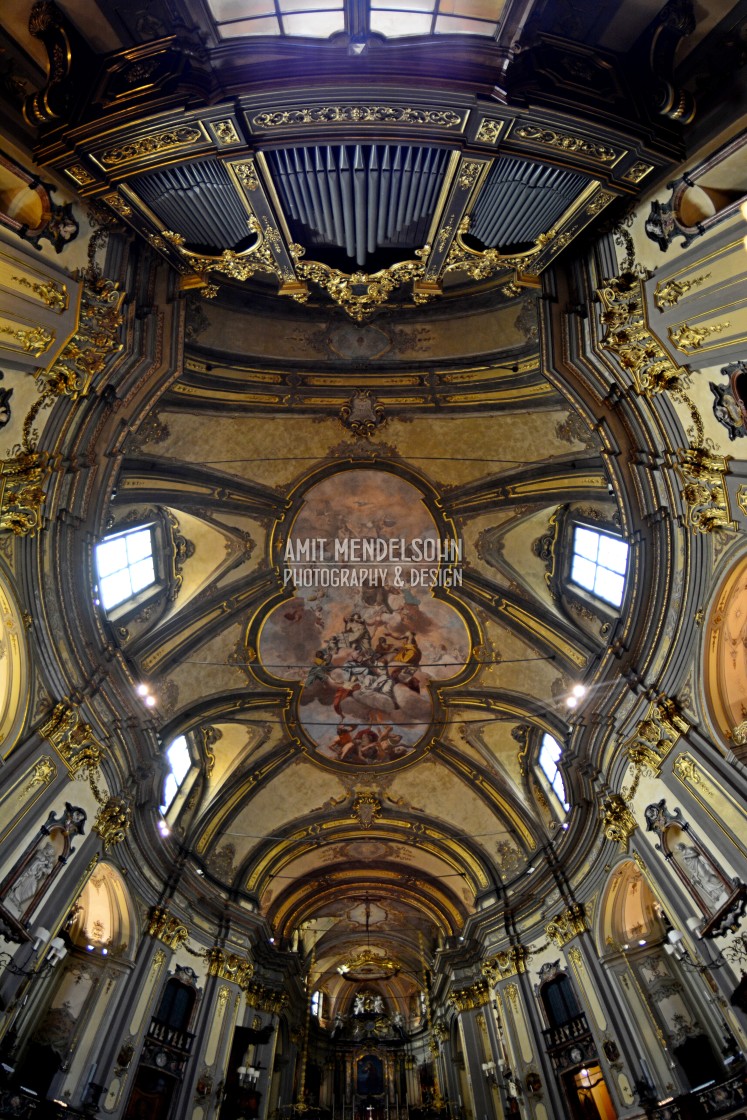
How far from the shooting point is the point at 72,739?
1227 cm

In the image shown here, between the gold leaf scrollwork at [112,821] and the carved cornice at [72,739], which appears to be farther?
the gold leaf scrollwork at [112,821]

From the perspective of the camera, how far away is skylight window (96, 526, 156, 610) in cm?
1426

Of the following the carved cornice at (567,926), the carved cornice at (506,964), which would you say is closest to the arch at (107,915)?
the carved cornice at (506,964)

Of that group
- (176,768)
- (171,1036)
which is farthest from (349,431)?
(171,1036)

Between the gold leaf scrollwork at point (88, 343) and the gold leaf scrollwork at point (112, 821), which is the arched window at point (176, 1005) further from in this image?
the gold leaf scrollwork at point (88, 343)

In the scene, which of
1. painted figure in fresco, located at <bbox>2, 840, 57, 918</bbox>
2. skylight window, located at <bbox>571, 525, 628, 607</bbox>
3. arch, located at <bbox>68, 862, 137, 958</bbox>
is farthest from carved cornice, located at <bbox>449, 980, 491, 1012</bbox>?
painted figure in fresco, located at <bbox>2, 840, 57, 918</bbox>

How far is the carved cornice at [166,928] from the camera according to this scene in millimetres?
16062

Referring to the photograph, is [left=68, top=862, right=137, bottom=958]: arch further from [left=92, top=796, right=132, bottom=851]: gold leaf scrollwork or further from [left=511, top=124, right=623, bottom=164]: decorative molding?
[left=511, top=124, right=623, bottom=164]: decorative molding

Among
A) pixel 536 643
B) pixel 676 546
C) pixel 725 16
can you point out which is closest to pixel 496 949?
pixel 536 643

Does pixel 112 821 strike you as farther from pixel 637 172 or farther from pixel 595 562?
pixel 637 172

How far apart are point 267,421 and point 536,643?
29.1 feet

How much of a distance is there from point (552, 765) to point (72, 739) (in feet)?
43.0

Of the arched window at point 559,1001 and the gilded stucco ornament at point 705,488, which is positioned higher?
the arched window at point 559,1001

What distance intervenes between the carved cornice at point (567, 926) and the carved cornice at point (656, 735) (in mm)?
5818
